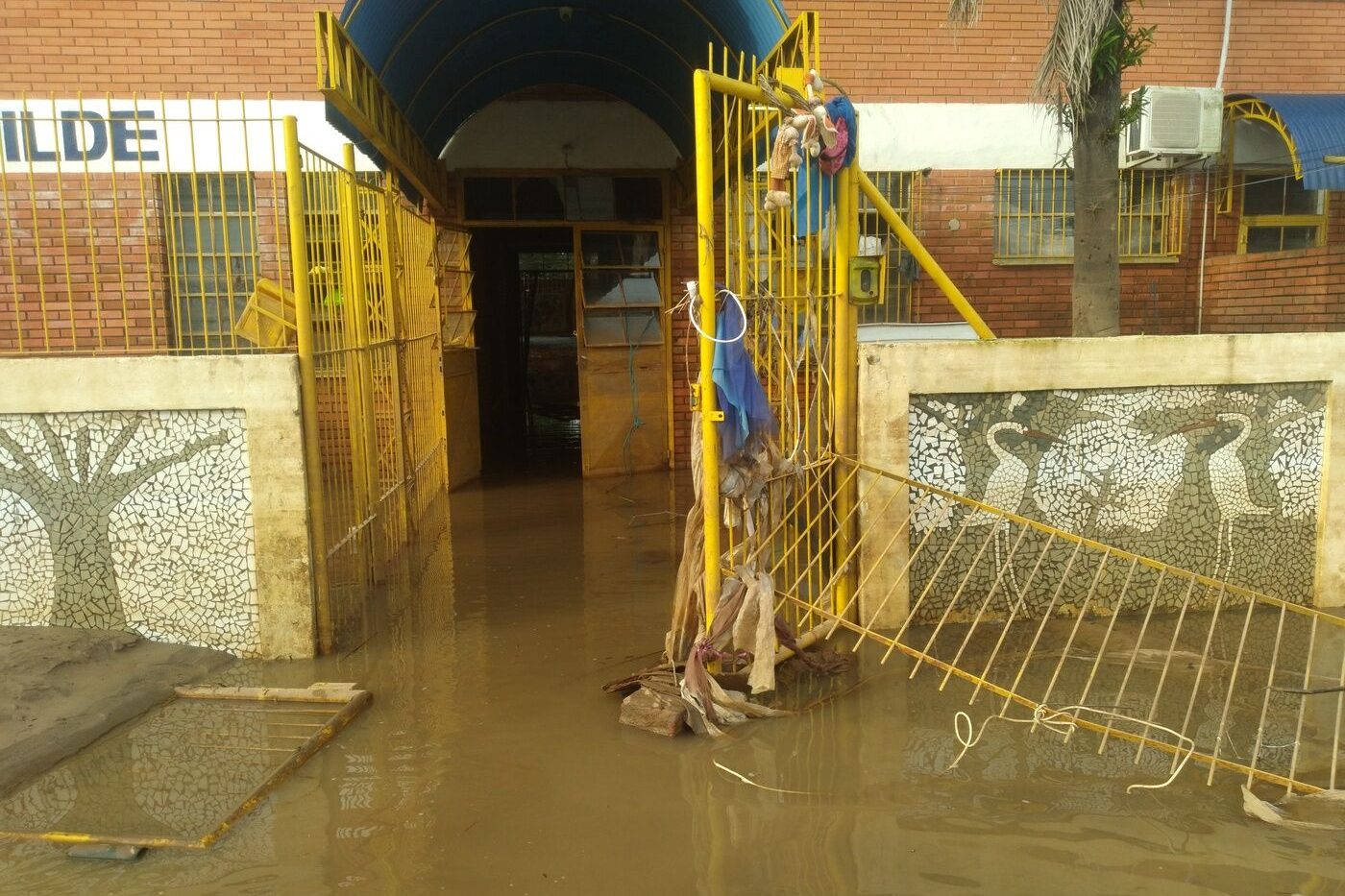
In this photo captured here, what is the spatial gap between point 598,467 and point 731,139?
13.1 feet

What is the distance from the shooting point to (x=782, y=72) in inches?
173

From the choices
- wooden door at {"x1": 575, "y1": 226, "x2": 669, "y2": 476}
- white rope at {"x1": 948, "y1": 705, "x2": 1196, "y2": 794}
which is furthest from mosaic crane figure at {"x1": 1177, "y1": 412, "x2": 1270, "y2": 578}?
wooden door at {"x1": 575, "y1": 226, "x2": 669, "y2": 476}

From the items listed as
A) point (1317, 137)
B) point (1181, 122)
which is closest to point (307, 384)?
point (1181, 122)

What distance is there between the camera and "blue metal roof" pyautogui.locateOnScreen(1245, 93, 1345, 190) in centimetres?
788

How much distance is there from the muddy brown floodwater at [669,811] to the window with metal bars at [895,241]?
529cm

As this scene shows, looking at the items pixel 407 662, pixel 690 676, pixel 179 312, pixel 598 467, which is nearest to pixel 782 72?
pixel 690 676

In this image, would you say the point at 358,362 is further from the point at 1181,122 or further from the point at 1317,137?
the point at 1317,137

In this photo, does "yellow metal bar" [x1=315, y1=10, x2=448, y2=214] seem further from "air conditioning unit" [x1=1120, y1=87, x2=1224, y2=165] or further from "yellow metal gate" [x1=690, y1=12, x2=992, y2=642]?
"air conditioning unit" [x1=1120, y1=87, x2=1224, y2=165]

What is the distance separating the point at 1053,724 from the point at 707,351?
2.06 metres

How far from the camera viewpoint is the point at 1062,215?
9.27 metres

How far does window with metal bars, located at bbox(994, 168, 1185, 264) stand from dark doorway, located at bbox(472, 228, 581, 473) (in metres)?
4.53

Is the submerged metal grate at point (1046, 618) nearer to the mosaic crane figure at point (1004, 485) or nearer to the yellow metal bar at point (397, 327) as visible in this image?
the mosaic crane figure at point (1004, 485)

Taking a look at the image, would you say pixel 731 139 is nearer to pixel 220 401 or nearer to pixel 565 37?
pixel 565 37

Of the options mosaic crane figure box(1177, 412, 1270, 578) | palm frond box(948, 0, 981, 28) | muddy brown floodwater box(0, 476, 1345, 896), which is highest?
palm frond box(948, 0, 981, 28)
